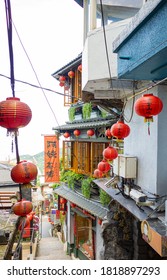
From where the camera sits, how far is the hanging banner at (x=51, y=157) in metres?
17.0

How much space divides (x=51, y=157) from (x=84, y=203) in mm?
4859

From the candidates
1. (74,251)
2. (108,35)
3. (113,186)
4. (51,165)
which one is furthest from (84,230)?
(108,35)

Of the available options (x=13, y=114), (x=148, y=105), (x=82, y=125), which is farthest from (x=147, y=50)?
(x=82, y=125)

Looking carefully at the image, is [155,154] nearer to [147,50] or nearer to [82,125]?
[147,50]

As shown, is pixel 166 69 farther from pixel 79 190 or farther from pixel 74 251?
pixel 74 251

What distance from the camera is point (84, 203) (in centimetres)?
1356

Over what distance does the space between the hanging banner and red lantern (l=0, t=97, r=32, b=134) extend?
42.1 ft

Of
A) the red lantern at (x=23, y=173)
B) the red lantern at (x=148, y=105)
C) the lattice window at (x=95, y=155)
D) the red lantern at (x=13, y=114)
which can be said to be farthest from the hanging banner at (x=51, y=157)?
the red lantern at (x=13, y=114)

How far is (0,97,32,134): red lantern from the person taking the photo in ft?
13.2

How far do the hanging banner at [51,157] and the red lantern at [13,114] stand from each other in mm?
12847

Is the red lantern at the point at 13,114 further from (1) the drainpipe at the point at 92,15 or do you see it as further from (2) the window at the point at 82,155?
(2) the window at the point at 82,155

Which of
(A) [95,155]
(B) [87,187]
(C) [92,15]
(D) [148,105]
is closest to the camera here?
(D) [148,105]

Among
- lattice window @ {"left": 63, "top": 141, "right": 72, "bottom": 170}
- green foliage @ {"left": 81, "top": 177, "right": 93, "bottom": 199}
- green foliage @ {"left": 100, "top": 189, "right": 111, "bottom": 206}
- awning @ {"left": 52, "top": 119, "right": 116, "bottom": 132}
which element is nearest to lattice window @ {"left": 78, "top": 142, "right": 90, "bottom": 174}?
green foliage @ {"left": 81, "top": 177, "right": 93, "bottom": 199}

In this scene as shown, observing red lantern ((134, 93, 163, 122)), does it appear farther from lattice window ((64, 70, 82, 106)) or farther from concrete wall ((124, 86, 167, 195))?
lattice window ((64, 70, 82, 106))
